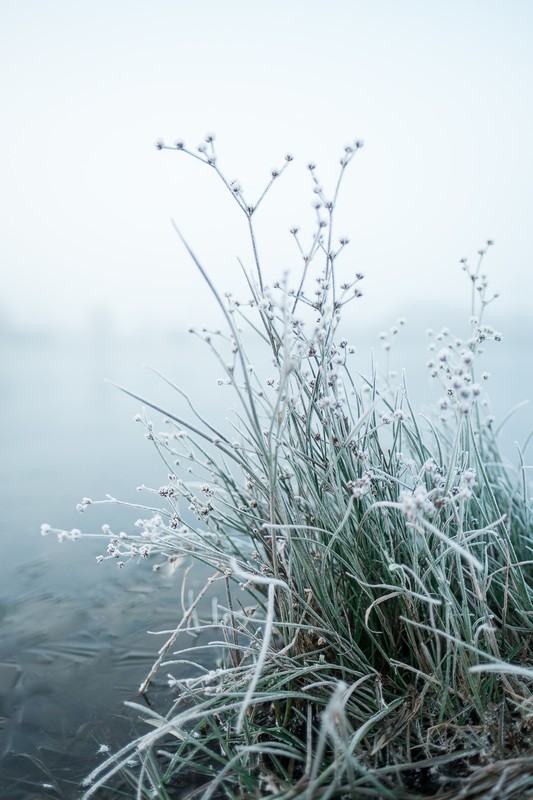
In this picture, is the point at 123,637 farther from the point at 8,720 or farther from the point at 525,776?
the point at 525,776

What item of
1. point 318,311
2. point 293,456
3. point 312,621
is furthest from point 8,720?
point 318,311

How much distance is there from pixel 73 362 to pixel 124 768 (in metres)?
13.9

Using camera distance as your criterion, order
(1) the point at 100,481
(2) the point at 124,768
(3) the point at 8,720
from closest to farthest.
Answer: (2) the point at 124,768 → (3) the point at 8,720 → (1) the point at 100,481

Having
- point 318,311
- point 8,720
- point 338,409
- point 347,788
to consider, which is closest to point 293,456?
point 338,409

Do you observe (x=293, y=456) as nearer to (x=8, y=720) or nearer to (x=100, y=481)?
(x=8, y=720)

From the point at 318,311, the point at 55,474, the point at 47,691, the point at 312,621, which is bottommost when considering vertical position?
the point at 47,691

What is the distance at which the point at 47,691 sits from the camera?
1.63 meters

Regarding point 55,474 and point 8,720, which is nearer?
point 8,720

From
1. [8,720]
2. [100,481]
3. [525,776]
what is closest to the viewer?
[525,776]

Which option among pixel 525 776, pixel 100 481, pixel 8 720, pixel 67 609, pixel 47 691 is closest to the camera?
pixel 525 776

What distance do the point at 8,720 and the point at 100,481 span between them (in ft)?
8.79

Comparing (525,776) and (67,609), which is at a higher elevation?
(67,609)

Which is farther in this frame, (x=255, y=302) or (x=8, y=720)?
(x=8, y=720)

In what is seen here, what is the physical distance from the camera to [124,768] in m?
1.21
